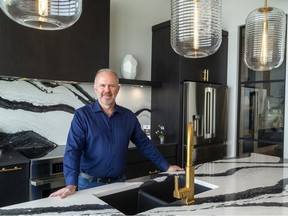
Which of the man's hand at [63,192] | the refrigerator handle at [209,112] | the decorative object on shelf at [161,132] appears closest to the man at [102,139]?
the man's hand at [63,192]

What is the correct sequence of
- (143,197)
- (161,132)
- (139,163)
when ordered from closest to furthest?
(143,197) → (139,163) → (161,132)

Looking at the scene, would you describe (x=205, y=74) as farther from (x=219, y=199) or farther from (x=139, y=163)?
(x=219, y=199)

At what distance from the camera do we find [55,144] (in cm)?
310

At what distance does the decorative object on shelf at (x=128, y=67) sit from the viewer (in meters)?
3.40

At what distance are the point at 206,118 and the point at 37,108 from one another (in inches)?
85.0

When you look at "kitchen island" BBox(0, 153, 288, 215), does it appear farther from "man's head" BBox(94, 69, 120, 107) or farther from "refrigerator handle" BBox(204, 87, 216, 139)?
"refrigerator handle" BBox(204, 87, 216, 139)

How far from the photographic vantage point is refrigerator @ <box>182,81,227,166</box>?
11.0 ft

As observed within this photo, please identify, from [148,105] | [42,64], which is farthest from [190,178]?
[148,105]

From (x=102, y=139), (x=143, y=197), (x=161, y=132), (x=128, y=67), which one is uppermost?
(x=128, y=67)

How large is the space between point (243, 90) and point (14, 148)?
3.24m

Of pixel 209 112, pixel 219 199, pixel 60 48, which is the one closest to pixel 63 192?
pixel 219 199

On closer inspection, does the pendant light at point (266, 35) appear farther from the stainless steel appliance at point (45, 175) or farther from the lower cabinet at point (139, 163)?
the stainless steel appliance at point (45, 175)

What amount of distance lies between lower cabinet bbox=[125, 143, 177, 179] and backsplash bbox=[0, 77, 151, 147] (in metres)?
0.89

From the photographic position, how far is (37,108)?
296cm
